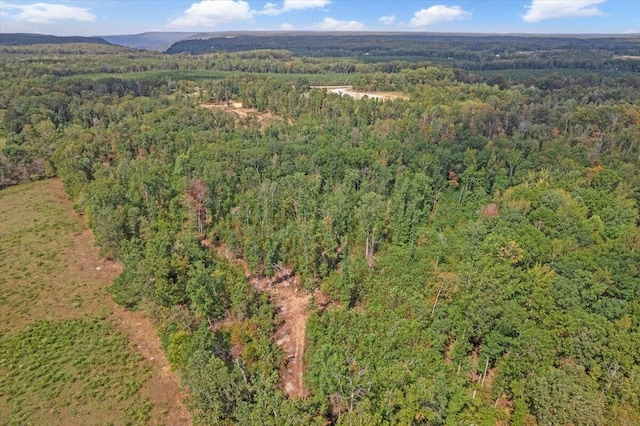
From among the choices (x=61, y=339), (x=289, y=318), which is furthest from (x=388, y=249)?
(x=61, y=339)

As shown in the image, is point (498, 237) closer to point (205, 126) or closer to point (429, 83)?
point (205, 126)

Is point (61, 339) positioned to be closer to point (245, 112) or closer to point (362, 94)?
point (245, 112)

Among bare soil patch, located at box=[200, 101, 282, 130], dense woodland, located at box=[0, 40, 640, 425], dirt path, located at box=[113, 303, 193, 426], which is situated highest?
bare soil patch, located at box=[200, 101, 282, 130]

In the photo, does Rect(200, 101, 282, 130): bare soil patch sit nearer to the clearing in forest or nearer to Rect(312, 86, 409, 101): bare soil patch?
Rect(312, 86, 409, 101): bare soil patch

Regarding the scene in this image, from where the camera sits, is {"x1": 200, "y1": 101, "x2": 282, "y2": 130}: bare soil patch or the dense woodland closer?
the dense woodland

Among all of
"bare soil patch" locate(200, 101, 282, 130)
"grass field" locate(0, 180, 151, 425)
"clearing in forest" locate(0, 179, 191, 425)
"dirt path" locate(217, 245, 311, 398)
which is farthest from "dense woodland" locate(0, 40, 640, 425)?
"bare soil patch" locate(200, 101, 282, 130)

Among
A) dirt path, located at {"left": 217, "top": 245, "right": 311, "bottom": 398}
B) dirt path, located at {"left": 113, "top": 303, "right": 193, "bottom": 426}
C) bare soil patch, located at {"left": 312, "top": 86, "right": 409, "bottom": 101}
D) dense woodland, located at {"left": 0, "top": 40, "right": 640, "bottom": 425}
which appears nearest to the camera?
dense woodland, located at {"left": 0, "top": 40, "right": 640, "bottom": 425}
